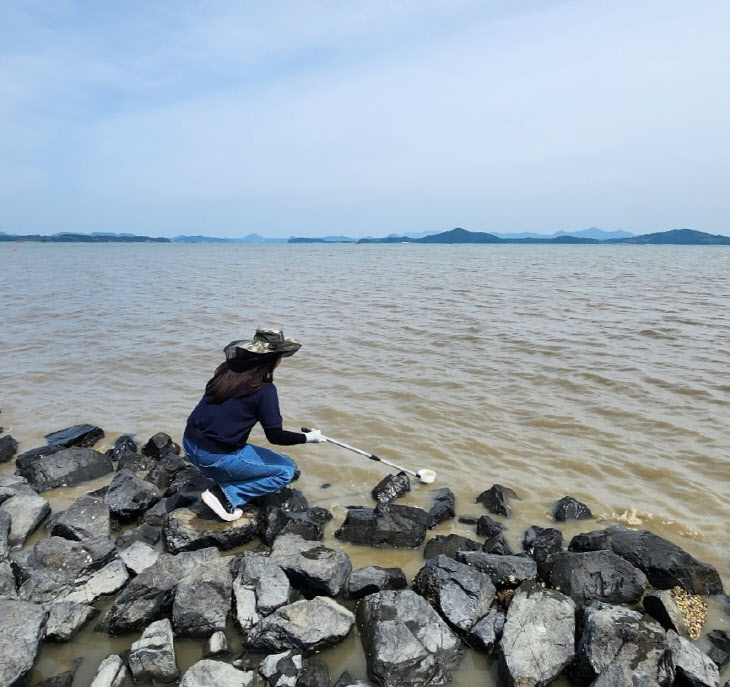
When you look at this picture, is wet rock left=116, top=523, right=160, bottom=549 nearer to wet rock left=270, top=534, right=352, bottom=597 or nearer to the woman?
the woman

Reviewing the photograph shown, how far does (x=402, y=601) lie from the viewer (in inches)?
164

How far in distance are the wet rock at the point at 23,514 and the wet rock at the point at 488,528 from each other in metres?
4.82

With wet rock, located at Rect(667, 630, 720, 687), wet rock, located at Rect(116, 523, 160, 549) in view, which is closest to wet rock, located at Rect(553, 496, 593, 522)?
wet rock, located at Rect(667, 630, 720, 687)

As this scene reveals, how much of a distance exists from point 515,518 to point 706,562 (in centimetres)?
187

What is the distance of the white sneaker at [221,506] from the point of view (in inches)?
216

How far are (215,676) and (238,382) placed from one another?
2605 millimetres

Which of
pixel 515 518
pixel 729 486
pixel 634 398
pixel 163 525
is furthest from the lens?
pixel 634 398

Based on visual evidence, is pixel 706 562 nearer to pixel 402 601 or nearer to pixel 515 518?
pixel 515 518

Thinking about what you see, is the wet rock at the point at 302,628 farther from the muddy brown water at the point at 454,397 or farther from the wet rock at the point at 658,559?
the wet rock at the point at 658,559

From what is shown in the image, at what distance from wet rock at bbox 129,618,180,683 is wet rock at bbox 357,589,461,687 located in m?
1.39

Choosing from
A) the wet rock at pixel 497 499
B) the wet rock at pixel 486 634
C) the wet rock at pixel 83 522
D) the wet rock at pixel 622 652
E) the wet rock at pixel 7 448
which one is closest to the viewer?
the wet rock at pixel 622 652

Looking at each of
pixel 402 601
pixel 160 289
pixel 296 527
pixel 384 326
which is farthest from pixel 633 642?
pixel 160 289

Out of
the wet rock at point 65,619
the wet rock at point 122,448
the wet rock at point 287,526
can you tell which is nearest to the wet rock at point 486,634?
the wet rock at point 287,526

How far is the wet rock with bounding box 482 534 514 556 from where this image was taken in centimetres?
515
